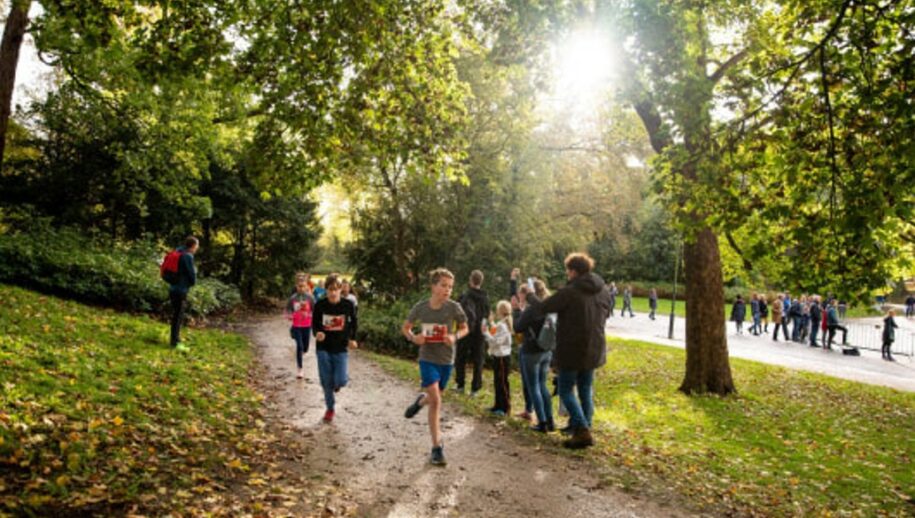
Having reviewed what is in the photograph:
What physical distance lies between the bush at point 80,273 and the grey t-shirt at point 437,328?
1179 centimetres

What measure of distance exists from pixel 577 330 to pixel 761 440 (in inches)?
194

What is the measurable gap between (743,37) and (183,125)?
563 inches

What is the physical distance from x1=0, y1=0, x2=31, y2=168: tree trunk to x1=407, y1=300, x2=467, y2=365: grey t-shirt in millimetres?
10911

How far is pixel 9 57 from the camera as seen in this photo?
469 inches

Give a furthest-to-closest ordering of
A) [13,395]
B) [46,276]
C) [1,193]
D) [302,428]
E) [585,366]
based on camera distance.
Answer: [1,193]
[46,276]
[302,428]
[585,366]
[13,395]

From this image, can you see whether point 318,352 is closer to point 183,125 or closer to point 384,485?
point 384,485

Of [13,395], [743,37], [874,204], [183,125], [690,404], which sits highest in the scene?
[743,37]

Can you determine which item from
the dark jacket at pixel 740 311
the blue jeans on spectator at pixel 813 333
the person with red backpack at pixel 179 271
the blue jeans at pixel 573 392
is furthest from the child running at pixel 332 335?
the dark jacket at pixel 740 311

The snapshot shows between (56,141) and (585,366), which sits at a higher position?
(56,141)

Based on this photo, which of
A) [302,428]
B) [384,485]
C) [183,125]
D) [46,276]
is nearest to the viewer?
[384,485]

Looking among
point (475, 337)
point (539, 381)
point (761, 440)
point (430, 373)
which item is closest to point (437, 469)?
point (430, 373)

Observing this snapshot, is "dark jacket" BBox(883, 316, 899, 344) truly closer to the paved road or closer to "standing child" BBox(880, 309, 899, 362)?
"standing child" BBox(880, 309, 899, 362)

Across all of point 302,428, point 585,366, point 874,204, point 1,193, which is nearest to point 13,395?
point 302,428

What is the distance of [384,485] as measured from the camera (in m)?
5.54
